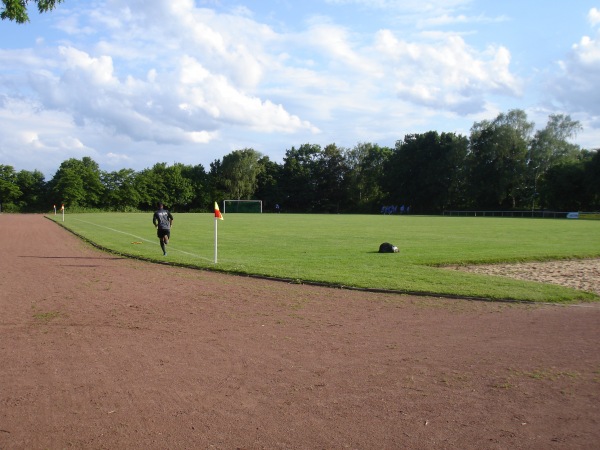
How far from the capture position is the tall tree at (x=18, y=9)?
14.2 m

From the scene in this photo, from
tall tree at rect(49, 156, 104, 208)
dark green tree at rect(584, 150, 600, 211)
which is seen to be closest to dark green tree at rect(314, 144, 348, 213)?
tall tree at rect(49, 156, 104, 208)

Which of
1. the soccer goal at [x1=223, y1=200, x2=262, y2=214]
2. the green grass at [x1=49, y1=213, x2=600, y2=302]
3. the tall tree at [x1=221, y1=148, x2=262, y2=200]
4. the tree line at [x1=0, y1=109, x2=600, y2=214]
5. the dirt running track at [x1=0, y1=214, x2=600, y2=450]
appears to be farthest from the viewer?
the tall tree at [x1=221, y1=148, x2=262, y2=200]

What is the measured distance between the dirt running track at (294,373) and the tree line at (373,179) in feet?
262

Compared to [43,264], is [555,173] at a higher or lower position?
higher

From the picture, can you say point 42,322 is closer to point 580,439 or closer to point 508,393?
point 508,393

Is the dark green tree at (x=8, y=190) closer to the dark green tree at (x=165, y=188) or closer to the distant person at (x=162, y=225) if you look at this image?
the dark green tree at (x=165, y=188)

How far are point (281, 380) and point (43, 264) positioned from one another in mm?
13343

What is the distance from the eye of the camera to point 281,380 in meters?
5.67

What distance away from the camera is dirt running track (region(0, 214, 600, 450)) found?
439 cm

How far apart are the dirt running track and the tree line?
262 feet

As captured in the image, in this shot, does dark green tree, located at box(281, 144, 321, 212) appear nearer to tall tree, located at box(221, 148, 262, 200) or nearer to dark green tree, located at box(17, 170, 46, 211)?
tall tree, located at box(221, 148, 262, 200)

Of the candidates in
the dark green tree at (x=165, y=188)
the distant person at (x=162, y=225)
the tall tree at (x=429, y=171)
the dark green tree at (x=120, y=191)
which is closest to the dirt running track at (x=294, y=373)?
the distant person at (x=162, y=225)

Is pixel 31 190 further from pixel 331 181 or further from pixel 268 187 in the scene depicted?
pixel 331 181

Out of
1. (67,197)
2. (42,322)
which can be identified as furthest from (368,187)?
(42,322)
